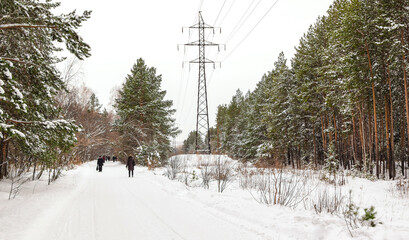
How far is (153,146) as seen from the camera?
90.3 feet

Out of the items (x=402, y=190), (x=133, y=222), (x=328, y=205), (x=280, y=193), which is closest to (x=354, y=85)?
(x=402, y=190)

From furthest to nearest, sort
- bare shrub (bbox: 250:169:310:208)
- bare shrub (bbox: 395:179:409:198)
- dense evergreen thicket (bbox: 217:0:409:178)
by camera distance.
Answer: dense evergreen thicket (bbox: 217:0:409:178) < bare shrub (bbox: 395:179:409:198) < bare shrub (bbox: 250:169:310:208)

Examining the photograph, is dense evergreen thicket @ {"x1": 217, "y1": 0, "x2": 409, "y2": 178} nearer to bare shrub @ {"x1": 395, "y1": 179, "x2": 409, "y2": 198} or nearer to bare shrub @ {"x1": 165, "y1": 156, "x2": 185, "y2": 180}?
bare shrub @ {"x1": 395, "y1": 179, "x2": 409, "y2": 198}

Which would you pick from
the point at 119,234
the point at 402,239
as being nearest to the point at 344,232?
the point at 402,239

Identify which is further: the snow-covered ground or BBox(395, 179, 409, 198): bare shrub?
BBox(395, 179, 409, 198): bare shrub

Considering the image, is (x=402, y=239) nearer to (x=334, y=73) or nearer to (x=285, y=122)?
(x=334, y=73)

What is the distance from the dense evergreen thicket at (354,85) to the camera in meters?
14.6

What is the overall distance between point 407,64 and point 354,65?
107 inches

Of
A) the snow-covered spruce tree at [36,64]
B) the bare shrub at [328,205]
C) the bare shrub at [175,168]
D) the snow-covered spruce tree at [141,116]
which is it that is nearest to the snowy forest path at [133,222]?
the bare shrub at [328,205]

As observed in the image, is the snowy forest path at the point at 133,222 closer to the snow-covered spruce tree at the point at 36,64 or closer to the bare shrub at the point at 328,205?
Answer: the bare shrub at the point at 328,205

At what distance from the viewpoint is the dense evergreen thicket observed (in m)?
14.6

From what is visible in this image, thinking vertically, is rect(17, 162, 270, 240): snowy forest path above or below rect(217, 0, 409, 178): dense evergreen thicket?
below

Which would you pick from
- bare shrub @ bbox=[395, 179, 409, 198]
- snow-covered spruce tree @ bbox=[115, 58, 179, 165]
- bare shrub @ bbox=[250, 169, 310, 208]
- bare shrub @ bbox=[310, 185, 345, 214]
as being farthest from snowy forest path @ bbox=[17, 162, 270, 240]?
snow-covered spruce tree @ bbox=[115, 58, 179, 165]

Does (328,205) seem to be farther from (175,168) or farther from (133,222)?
(175,168)
